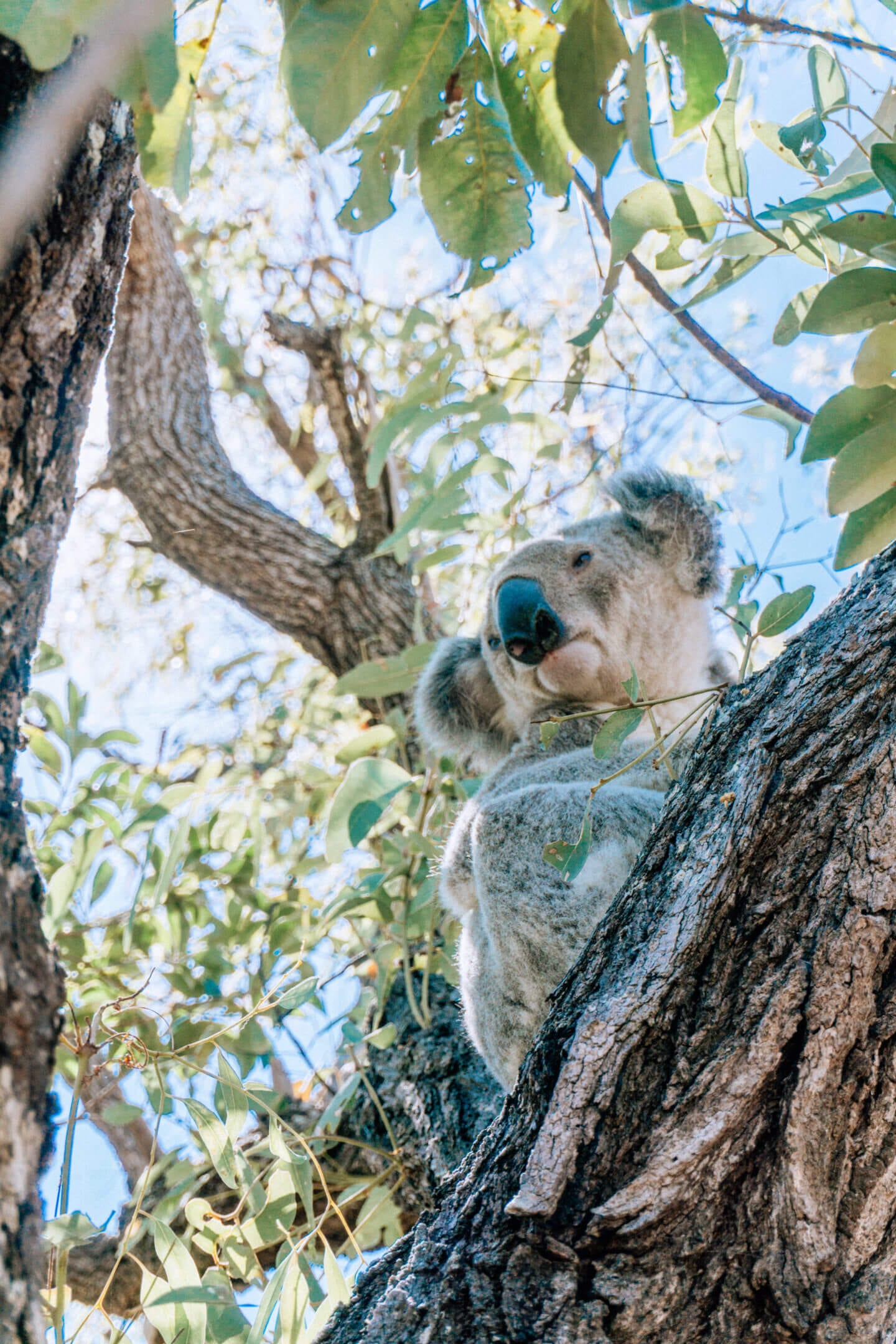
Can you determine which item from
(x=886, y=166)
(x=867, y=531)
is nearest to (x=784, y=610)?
(x=867, y=531)

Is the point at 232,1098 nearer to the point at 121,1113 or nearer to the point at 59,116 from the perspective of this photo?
the point at 121,1113

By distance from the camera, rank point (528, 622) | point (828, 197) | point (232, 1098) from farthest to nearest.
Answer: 1. point (528, 622)
2. point (232, 1098)
3. point (828, 197)

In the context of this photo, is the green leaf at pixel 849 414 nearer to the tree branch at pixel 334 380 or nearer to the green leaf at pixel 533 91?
the green leaf at pixel 533 91

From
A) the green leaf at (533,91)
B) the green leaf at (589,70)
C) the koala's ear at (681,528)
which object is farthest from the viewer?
the koala's ear at (681,528)

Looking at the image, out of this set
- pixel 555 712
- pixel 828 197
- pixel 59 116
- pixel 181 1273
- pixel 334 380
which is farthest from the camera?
pixel 334 380

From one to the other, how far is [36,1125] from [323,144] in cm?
106

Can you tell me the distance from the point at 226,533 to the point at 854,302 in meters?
2.60

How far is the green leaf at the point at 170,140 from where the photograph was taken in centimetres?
128

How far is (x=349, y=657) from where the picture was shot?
3662 mm

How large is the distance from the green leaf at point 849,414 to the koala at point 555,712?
44cm

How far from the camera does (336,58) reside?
126 cm

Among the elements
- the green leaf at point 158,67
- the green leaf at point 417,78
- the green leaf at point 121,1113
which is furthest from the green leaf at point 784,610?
the green leaf at point 121,1113

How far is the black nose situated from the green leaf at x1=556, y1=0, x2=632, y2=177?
3.59 feet

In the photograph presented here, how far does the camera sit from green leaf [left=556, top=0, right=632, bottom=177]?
121 centimetres
